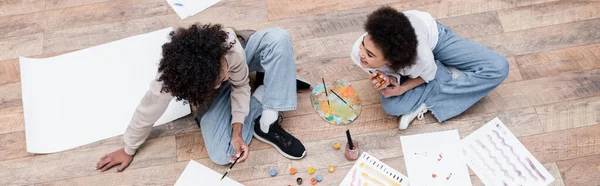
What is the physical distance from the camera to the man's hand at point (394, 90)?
5.05 feet

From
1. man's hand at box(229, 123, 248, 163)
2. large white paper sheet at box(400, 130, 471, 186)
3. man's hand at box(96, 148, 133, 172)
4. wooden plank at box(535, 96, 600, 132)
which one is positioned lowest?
man's hand at box(96, 148, 133, 172)

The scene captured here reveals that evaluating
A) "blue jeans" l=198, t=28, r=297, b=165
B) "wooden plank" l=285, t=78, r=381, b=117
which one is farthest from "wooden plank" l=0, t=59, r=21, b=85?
"wooden plank" l=285, t=78, r=381, b=117

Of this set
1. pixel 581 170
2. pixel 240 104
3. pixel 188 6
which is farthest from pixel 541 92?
pixel 188 6

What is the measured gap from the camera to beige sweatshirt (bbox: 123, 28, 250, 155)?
1.34m

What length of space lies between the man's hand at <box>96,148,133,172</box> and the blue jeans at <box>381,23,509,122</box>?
2.46ft

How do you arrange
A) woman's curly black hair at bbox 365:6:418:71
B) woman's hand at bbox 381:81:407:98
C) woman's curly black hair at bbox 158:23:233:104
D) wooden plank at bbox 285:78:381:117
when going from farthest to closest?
wooden plank at bbox 285:78:381:117 < woman's hand at bbox 381:81:407:98 < woman's curly black hair at bbox 365:6:418:71 < woman's curly black hair at bbox 158:23:233:104

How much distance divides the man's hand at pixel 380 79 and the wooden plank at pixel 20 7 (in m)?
1.15

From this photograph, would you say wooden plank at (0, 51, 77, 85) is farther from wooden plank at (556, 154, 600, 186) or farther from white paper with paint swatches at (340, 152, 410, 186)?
wooden plank at (556, 154, 600, 186)

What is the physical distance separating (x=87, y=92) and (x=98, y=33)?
0.75ft

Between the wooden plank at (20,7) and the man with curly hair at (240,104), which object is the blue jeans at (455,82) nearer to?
the man with curly hair at (240,104)

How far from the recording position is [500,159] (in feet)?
5.07

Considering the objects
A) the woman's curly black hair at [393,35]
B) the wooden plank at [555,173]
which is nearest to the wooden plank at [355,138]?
the wooden plank at [555,173]

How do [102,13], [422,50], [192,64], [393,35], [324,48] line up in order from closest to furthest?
[192,64], [393,35], [422,50], [324,48], [102,13]

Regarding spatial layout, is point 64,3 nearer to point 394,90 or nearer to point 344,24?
point 344,24
